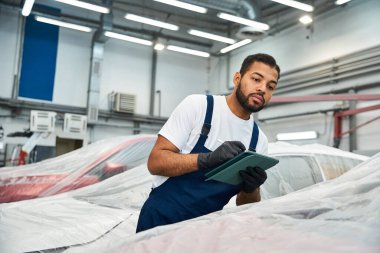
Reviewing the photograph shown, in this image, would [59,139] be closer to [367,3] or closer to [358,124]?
[358,124]

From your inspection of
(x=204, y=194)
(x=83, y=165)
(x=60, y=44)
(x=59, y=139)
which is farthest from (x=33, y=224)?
(x=60, y=44)

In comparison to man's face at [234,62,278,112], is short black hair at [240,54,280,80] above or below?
above

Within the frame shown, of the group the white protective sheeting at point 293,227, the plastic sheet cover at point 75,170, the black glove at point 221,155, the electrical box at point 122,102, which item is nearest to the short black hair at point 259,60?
the black glove at point 221,155

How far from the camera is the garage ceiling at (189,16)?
7.07 meters

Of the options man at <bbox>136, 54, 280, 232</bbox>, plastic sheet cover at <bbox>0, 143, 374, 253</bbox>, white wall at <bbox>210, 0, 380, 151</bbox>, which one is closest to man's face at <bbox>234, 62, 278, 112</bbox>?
man at <bbox>136, 54, 280, 232</bbox>

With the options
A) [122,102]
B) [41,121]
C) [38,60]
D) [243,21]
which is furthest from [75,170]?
[38,60]

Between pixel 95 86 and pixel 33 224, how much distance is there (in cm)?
722

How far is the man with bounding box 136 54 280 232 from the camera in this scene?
1.46 m

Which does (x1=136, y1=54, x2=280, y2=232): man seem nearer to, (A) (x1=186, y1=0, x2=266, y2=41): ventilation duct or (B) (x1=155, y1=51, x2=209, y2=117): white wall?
(A) (x1=186, y1=0, x2=266, y2=41): ventilation duct

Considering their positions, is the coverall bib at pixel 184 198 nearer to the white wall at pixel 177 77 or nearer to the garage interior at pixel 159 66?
the garage interior at pixel 159 66

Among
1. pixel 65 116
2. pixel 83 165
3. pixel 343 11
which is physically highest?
pixel 343 11

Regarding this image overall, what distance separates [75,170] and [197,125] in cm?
237

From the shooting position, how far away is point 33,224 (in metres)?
2.16

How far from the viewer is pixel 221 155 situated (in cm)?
132
